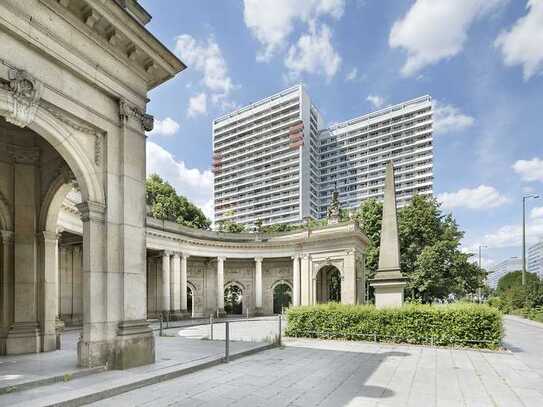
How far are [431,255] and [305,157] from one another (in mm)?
92418

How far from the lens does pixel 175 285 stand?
29.7 metres

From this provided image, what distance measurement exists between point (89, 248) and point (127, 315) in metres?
1.86

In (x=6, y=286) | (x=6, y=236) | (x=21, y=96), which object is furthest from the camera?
(x=6, y=236)

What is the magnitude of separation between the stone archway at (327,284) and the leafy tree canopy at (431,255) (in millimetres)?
4103

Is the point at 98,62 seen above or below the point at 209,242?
above

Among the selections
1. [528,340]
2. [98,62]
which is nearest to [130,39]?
[98,62]

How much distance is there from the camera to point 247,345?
12703mm

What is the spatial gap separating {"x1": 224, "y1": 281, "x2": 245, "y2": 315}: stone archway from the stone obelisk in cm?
2333

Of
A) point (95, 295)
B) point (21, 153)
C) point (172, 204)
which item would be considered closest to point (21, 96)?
point (95, 295)

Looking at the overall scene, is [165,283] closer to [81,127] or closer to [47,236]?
[47,236]

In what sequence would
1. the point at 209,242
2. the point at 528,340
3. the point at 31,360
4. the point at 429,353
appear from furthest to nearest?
1. the point at 209,242
2. the point at 528,340
3. the point at 429,353
4. the point at 31,360

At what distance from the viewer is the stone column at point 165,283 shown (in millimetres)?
28297

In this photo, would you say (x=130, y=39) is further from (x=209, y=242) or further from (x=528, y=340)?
(x=209, y=242)

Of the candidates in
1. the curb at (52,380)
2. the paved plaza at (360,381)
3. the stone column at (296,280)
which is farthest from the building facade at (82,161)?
the stone column at (296,280)
